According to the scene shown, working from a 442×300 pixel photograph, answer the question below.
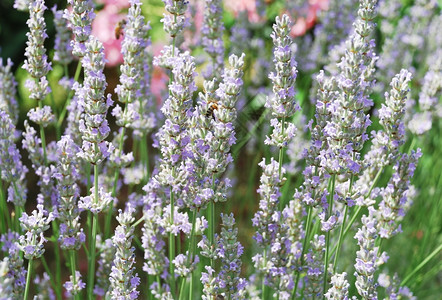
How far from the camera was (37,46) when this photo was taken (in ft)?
5.18

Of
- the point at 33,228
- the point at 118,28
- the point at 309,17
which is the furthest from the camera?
the point at 309,17

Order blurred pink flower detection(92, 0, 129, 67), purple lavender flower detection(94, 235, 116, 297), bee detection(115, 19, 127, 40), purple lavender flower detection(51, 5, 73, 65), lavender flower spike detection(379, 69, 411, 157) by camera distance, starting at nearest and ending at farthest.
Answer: lavender flower spike detection(379, 69, 411, 157), purple lavender flower detection(94, 235, 116, 297), purple lavender flower detection(51, 5, 73, 65), bee detection(115, 19, 127, 40), blurred pink flower detection(92, 0, 129, 67)

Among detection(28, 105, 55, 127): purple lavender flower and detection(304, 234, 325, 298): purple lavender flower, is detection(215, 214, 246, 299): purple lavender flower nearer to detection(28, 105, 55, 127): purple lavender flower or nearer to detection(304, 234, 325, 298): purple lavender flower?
detection(304, 234, 325, 298): purple lavender flower

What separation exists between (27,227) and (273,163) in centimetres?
55

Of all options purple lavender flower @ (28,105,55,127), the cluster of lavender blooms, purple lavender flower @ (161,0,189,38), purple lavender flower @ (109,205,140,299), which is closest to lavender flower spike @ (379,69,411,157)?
the cluster of lavender blooms

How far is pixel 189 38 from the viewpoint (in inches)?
100

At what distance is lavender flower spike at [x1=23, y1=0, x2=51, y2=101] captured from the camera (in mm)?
1533

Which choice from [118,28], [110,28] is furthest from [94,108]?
[110,28]

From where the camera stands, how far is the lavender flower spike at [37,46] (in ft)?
5.03

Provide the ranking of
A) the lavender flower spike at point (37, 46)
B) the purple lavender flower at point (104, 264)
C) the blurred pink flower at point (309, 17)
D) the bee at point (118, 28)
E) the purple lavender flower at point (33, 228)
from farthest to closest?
the blurred pink flower at point (309, 17), the bee at point (118, 28), the purple lavender flower at point (104, 264), the lavender flower spike at point (37, 46), the purple lavender flower at point (33, 228)

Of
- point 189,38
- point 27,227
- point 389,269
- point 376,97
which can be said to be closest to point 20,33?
point 189,38

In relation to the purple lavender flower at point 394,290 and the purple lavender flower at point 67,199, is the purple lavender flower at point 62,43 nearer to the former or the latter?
the purple lavender flower at point 67,199

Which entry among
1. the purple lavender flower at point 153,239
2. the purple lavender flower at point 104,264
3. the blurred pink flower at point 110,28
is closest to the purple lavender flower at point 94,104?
the purple lavender flower at point 153,239

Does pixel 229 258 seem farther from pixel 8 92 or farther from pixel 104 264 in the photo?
pixel 8 92
